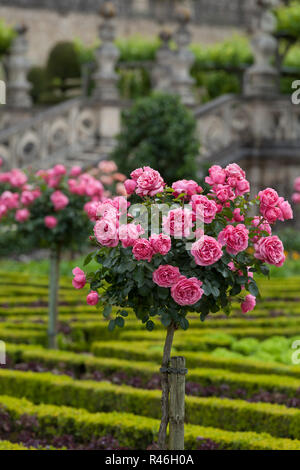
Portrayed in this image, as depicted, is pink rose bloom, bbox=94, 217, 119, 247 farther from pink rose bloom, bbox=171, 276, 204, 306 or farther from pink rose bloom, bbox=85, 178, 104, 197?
pink rose bloom, bbox=85, 178, 104, 197

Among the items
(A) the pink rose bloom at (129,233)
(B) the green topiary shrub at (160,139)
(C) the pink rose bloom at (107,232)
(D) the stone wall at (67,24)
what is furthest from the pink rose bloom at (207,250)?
(D) the stone wall at (67,24)

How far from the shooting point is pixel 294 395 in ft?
22.9

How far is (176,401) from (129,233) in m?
0.88

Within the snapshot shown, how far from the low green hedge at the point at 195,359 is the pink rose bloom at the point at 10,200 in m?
1.46

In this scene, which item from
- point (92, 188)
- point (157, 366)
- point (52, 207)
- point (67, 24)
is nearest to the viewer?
point (157, 366)

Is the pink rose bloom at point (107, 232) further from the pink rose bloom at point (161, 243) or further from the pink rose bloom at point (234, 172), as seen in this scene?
the pink rose bloom at point (234, 172)

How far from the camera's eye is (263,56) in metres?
18.0

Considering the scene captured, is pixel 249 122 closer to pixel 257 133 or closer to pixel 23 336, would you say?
pixel 257 133

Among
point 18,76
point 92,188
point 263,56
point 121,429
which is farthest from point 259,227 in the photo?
point 18,76

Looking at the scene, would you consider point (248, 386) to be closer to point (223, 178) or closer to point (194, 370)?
point (194, 370)

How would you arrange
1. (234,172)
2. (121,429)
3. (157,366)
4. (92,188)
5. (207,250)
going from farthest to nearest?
(92,188) < (157,366) < (121,429) < (234,172) < (207,250)

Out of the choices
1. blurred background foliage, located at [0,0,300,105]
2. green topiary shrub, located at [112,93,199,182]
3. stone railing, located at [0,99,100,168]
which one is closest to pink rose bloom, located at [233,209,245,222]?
green topiary shrub, located at [112,93,199,182]
